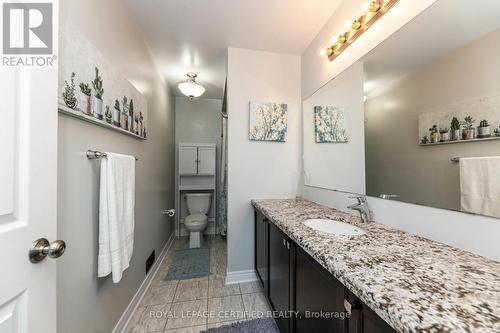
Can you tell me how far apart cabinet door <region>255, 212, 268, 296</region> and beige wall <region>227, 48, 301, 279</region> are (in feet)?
0.43

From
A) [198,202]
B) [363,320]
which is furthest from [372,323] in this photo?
[198,202]

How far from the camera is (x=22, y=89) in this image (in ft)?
1.89

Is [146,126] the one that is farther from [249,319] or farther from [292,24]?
[249,319]

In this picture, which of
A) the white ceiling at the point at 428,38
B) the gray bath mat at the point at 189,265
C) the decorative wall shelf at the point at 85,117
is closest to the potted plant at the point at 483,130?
the white ceiling at the point at 428,38

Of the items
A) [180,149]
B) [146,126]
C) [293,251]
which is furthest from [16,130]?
[180,149]

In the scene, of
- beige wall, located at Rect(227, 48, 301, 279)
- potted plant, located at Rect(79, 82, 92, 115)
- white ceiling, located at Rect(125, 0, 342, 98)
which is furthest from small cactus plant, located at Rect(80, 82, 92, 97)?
beige wall, located at Rect(227, 48, 301, 279)

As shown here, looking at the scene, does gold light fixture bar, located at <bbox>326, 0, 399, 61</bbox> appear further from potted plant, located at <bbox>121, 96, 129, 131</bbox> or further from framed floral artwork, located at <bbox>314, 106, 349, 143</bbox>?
potted plant, located at <bbox>121, 96, 129, 131</bbox>

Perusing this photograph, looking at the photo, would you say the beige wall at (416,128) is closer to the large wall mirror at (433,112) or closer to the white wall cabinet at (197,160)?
the large wall mirror at (433,112)

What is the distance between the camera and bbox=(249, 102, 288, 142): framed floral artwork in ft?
6.63

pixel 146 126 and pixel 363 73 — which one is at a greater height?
pixel 363 73

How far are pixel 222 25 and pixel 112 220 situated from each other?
1.76 m

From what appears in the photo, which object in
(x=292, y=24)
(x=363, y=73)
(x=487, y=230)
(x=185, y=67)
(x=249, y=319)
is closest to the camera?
(x=487, y=230)

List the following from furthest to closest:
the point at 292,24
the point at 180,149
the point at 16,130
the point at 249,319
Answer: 1. the point at 180,149
2. the point at 292,24
3. the point at 249,319
4. the point at 16,130

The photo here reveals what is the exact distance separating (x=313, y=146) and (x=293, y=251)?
3.85 feet
